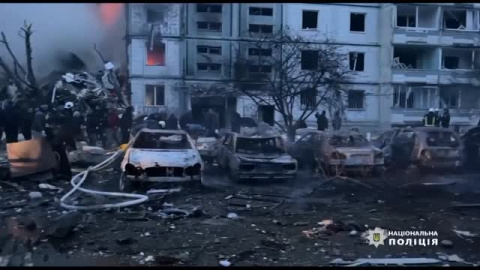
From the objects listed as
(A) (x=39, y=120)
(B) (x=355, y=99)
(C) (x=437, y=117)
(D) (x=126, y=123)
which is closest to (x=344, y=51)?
(B) (x=355, y=99)

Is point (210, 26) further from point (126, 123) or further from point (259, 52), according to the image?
point (126, 123)

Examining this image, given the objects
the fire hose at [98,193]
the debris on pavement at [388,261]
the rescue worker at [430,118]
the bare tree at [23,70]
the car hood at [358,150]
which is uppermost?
the bare tree at [23,70]

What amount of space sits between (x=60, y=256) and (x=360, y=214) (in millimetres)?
2082

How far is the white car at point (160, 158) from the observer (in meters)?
3.55

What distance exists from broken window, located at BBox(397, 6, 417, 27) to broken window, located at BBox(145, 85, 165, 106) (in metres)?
1.75

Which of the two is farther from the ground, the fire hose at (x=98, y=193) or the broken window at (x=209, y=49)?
the broken window at (x=209, y=49)

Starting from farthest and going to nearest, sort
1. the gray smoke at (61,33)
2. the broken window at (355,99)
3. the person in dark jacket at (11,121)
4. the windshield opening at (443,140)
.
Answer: the windshield opening at (443,140) < the broken window at (355,99) < the person in dark jacket at (11,121) < the gray smoke at (61,33)

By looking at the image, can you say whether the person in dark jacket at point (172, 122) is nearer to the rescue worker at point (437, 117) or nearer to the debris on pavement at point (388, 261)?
the debris on pavement at point (388, 261)

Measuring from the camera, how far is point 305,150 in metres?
3.75

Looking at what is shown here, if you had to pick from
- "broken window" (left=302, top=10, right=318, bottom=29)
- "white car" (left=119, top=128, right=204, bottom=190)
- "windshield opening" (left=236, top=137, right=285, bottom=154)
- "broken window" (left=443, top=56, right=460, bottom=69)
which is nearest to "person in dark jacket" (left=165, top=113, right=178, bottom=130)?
"white car" (left=119, top=128, right=204, bottom=190)

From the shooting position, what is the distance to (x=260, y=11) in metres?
3.43

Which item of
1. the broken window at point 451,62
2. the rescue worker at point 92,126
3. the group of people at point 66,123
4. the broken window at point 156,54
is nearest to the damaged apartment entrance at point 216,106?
the broken window at point 156,54

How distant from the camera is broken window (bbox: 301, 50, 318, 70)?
3600 millimetres

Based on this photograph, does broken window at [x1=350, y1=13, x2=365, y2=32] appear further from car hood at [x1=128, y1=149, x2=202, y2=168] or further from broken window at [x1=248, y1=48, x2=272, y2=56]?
car hood at [x1=128, y1=149, x2=202, y2=168]
